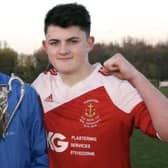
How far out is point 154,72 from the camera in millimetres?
57906

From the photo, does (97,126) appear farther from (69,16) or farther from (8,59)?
(8,59)

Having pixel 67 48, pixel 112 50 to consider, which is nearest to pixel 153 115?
pixel 67 48

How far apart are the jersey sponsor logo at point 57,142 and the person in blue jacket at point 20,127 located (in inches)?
11.8

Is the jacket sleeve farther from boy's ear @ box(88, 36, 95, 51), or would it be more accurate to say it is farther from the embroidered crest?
boy's ear @ box(88, 36, 95, 51)

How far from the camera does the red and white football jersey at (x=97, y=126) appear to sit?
9.46 feet

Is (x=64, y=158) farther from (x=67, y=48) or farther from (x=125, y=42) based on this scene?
(x=125, y=42)

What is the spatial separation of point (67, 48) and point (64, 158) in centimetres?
62

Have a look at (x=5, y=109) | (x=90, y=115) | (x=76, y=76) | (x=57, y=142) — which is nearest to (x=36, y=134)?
(x=5, y=109)

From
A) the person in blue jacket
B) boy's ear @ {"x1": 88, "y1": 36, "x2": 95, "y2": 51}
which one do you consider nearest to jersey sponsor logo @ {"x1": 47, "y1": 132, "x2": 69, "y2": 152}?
the person in blue jacket

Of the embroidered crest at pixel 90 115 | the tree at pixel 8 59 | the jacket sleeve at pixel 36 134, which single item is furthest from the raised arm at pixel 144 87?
the tree at pixel 8 59

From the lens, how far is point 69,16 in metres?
2.96

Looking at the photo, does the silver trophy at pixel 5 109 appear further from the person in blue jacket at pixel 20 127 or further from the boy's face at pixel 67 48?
the boy's face at pixel 67 48

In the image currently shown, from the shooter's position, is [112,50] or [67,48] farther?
[112,50]

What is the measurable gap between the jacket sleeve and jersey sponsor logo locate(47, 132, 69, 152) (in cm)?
31
